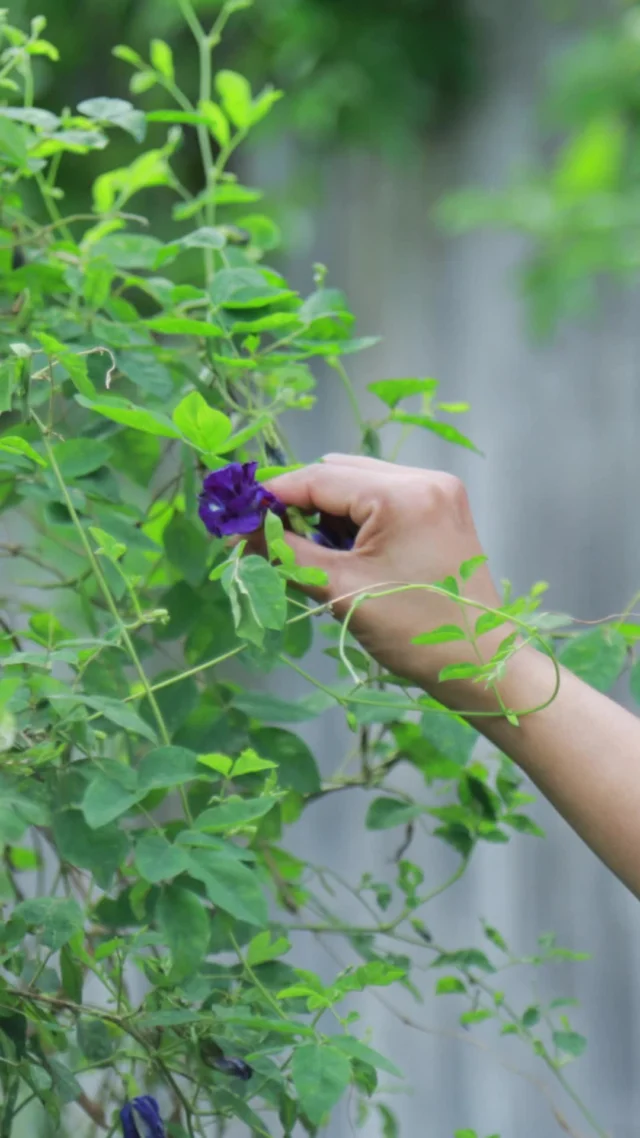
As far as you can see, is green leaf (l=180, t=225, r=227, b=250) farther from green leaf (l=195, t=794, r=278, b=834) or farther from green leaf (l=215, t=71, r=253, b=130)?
green leaf (l=195, t=794, r=278, b=834)

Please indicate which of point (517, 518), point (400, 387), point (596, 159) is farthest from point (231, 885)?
point (517, 518)

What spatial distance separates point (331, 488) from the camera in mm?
762

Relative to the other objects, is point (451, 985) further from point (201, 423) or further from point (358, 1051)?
point (201, 423)

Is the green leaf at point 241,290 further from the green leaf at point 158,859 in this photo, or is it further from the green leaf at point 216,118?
the green leaf at point 158,859

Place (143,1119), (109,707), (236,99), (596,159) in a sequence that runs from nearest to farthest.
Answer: (109,707) → (143,1119) → (236,99) → (596,159)

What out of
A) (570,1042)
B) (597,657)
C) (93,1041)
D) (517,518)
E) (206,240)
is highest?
(206,240)

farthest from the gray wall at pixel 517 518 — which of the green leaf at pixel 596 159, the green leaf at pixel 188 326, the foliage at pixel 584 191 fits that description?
the green leaf at pixel 188 326

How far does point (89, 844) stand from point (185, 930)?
0.07m

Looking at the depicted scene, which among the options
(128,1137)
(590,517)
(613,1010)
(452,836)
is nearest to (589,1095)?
(613,1010)

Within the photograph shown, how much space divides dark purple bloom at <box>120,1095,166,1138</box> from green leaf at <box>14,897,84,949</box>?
Result: 0.42 ft

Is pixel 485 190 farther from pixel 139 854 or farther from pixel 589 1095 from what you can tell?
pixel 139 854

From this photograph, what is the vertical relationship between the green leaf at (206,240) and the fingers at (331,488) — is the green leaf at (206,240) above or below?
above

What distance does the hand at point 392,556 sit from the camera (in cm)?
A: 76

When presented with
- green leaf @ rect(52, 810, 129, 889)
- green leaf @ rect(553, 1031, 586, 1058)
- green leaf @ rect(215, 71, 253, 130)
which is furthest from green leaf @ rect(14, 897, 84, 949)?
green leaf @ rect(215, 71, 253, 130)
